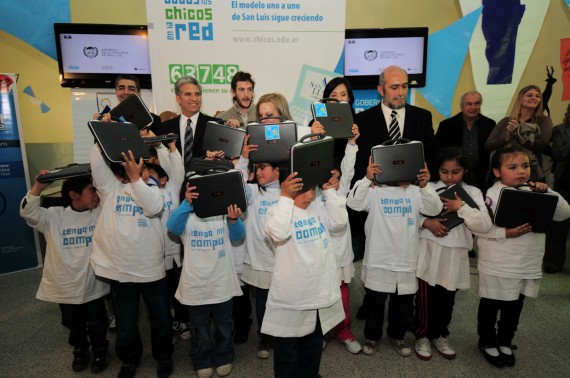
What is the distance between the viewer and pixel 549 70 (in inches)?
189

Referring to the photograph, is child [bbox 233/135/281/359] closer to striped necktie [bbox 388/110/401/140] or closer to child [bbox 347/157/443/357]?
child [bbox 347/157/443/357]

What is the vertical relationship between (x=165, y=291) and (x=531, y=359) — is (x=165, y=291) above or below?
above

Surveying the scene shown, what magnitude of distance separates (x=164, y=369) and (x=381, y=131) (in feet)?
6.97

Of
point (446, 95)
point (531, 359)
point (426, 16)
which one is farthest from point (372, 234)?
point (426, 16)

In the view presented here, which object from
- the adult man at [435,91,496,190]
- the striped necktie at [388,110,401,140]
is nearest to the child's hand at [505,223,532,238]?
the striped necktie at [388,110,401,140]

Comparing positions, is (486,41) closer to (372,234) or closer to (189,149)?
(372,234)

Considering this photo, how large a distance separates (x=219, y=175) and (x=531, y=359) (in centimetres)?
228

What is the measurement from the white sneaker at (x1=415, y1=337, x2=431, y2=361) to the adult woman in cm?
183

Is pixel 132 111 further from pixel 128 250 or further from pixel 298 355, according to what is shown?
pixel 298 355

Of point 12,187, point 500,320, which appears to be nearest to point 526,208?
point 500,320

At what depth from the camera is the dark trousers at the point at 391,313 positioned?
2.36m

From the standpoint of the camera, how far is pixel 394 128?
8.84ft

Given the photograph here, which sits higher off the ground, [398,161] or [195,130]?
[195,130]

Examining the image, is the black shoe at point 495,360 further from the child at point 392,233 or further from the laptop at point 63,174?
the laptop at point 63,174
